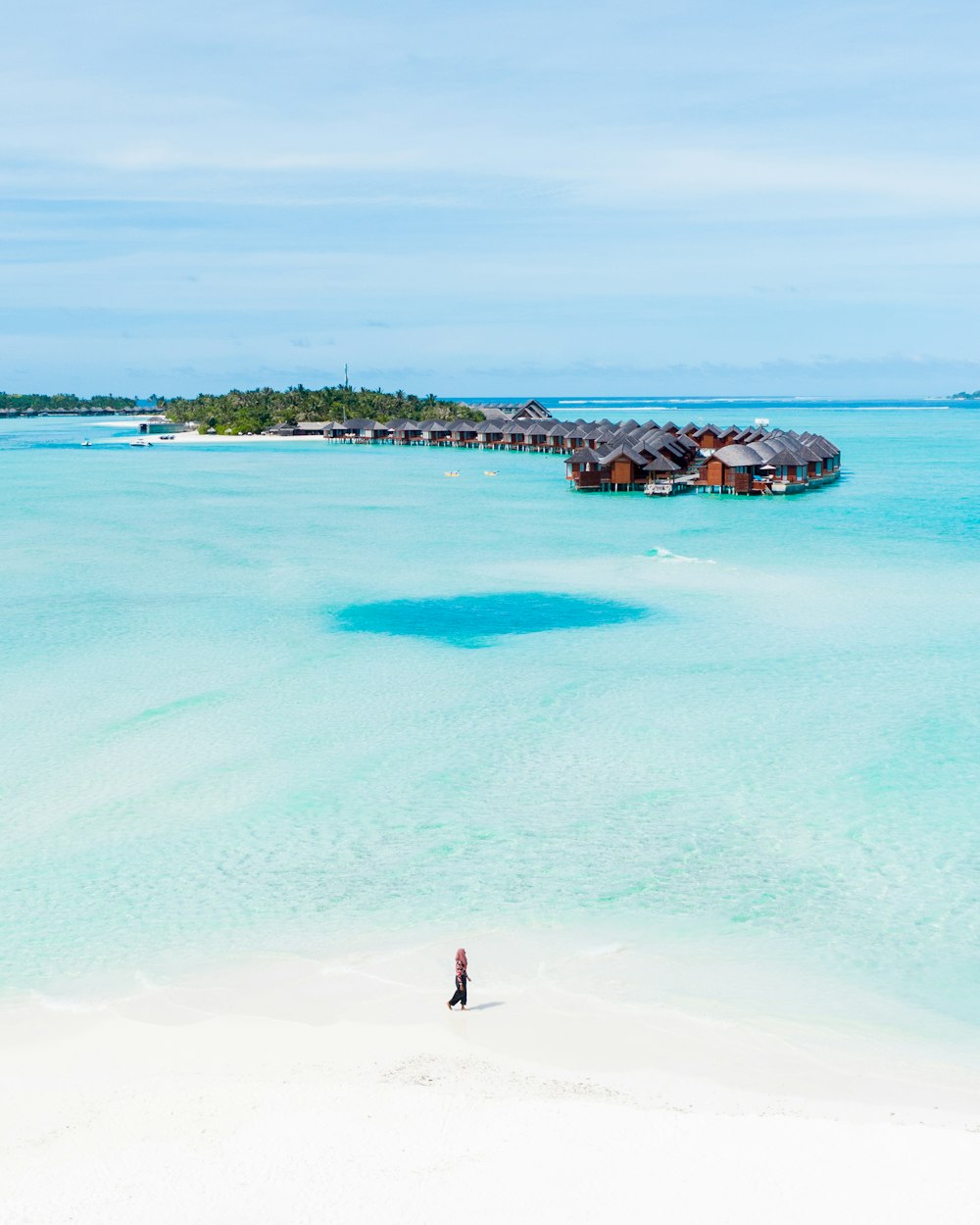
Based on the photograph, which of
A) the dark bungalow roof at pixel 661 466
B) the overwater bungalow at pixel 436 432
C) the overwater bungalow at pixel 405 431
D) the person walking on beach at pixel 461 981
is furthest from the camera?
the overwater bungalow at pixel 405 431

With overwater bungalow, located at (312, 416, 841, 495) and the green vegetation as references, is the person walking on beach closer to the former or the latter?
overwater bungalow, located at (312, 416, 841, 495)

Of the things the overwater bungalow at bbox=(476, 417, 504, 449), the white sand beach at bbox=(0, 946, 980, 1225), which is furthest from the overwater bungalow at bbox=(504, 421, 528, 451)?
the white sand beach at bbox=(0, 946, 980, 1225)

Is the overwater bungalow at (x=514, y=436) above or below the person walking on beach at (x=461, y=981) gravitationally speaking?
above

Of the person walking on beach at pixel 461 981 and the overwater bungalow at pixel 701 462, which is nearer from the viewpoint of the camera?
the person walking on beach at pixel 461 981

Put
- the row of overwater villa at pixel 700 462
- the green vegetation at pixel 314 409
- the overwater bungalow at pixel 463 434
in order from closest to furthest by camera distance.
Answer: the row of overwater villa at pixel 700 462, the overwater bungalow at pixel 463 434, the green vegetation at pixel 314 409

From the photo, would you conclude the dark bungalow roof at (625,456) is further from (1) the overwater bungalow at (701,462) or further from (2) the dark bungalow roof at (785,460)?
(2) the dark bungalow roof at (785,460)

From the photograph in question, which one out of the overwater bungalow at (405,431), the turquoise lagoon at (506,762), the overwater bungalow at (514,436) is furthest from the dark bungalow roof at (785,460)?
the overwater bungalow at (405,431)
